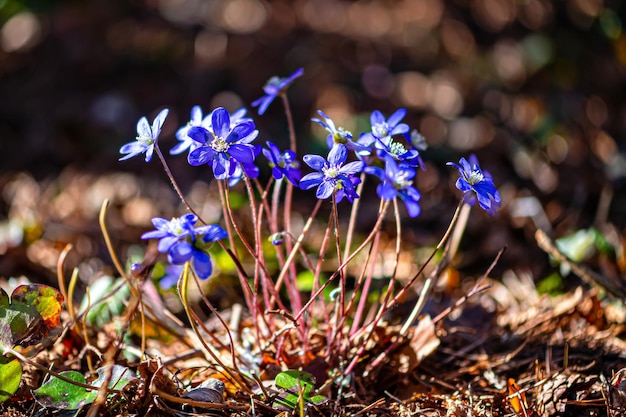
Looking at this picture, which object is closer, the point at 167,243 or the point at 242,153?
the point at 167,243

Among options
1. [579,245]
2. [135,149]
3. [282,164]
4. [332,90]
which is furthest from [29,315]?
[332,90]

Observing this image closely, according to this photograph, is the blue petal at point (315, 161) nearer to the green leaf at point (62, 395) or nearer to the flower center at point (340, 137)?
the flower center at point (340, 137)

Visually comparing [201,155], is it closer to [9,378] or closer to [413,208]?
[413,208]

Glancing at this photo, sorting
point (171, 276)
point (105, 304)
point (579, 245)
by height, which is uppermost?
point (171, 276)

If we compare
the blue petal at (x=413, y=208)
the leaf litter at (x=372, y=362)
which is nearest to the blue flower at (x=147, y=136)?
the leaf litter at (x=372, y=362)

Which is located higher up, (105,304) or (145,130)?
(145,130)

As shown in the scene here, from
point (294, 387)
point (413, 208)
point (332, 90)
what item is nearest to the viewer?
point (413, 208)

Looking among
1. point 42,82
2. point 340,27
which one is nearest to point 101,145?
point 42,82

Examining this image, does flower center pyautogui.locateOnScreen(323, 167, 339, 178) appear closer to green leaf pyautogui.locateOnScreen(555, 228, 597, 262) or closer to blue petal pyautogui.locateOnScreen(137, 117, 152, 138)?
blue petal pyautogui.locateOnScreen(137, 117, 152, 138)
